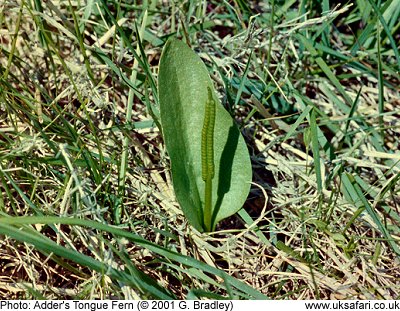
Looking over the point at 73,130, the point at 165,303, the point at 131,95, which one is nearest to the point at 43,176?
the point at 73,130

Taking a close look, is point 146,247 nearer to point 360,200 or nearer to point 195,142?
point 195,142

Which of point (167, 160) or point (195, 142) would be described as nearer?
point (195, 142)

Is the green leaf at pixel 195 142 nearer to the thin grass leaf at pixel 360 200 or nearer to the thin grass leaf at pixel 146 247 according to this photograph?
the thin grass leaf at pixel 146 247

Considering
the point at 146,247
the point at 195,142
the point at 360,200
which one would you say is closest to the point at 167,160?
the point at 195,142

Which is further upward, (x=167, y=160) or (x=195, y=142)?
(x=195, y=142)

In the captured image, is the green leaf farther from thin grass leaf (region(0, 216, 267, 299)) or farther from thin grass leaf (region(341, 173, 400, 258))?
thin grass leaf (region(341, 173, 400, 258))

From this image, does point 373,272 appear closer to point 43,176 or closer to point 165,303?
point 165,303

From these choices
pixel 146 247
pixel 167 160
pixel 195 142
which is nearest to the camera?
pixel 146 247
